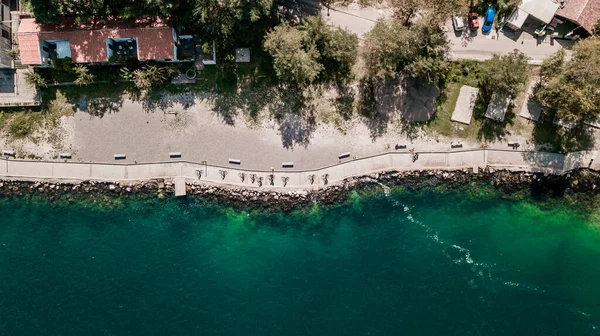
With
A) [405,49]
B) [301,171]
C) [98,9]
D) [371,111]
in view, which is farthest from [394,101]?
[98,9]

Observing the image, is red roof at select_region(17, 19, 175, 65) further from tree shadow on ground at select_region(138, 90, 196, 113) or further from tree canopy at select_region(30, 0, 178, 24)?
tree shadow on ground at select_region(138, 90, 196, 113)

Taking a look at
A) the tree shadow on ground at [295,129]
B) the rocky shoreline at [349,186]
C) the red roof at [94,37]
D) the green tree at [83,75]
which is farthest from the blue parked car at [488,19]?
the green tree at [83,75]

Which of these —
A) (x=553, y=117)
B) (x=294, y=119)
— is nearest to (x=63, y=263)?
(x=294, y=119)

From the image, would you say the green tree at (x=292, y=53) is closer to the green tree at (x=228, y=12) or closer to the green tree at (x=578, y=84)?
the green tree at (x=228, y=12)

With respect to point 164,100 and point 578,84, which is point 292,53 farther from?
point 578,84

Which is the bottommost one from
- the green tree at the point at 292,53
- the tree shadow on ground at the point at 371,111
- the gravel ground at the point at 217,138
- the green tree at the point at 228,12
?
the gravel ground at the point at 217,138

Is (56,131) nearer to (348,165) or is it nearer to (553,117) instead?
(348,165)
